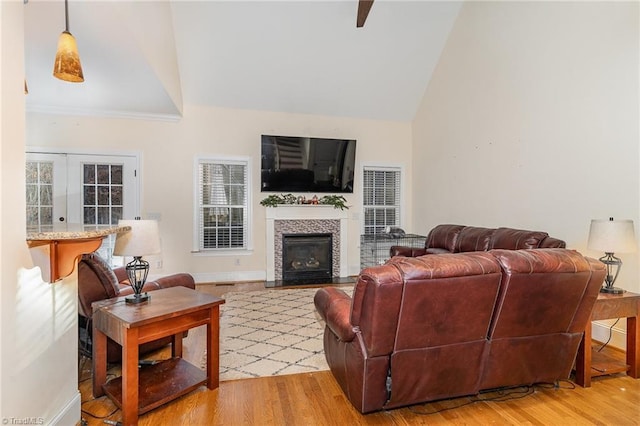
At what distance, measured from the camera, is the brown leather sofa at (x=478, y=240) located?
3.44 metres

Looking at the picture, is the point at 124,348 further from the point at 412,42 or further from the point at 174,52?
the point at 412,42

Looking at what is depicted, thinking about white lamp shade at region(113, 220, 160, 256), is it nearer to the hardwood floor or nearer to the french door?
the hardwood floor

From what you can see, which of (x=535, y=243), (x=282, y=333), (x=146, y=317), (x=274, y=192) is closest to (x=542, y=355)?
(x=535, y=243)

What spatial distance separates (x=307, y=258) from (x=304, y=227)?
1.90 ft

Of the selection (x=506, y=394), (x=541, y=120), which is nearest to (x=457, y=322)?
(x=506, y=394)

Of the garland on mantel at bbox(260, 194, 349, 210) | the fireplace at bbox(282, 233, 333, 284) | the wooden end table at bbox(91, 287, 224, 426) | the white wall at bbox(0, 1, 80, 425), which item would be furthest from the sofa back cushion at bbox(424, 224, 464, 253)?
the white wall at bbox(0, 1, 80, 425)

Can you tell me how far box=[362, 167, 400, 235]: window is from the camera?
21.4 feet

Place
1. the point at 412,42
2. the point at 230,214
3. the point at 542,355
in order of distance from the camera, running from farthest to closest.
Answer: the point at 230,214, the point at 412,42, the point at 542,355

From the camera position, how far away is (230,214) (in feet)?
19.1

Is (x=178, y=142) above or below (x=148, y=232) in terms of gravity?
above

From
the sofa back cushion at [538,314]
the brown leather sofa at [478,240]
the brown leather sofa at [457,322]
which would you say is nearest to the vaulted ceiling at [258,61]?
the brown leather sofa at [478,240]

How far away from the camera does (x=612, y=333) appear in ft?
9.98

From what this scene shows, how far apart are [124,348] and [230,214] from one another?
13.4ft

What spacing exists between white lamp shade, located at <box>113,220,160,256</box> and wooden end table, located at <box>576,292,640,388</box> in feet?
10.1
